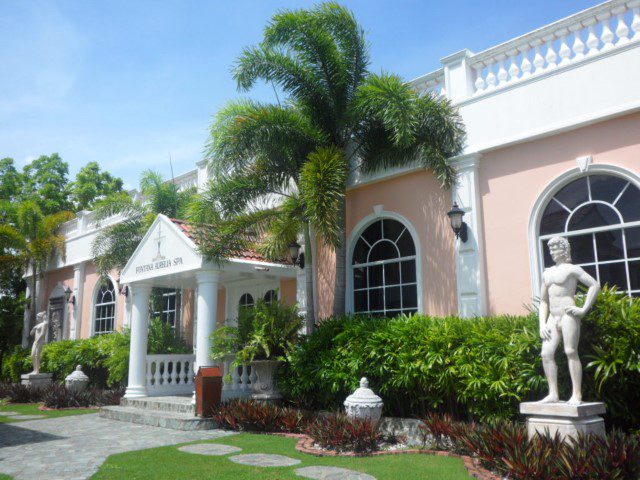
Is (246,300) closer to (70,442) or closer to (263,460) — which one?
(70,442)

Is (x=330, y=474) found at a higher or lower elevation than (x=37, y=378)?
lower

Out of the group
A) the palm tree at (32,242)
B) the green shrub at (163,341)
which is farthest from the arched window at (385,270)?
the palm tree at (32,242)

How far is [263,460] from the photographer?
7016mm

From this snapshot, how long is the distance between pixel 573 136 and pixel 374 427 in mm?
5304

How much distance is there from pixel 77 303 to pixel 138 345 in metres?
8.84

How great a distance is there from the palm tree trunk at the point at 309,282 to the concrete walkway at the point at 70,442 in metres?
2.74

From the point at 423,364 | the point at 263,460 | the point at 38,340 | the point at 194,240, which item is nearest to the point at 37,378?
the point at 38,340

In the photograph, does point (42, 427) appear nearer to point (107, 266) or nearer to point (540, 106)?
point (107, 266)

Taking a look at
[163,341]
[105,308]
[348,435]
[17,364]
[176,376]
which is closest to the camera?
[348,435]

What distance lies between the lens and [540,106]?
936 cm

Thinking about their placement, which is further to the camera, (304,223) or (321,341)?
(304,223)

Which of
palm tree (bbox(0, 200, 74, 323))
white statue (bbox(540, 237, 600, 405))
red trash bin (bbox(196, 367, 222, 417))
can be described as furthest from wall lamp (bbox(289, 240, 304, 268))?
palm tree (bbox(0, 200, 74, 323))

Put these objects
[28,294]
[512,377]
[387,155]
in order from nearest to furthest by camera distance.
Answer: [512,377], [387,155], [28,294]

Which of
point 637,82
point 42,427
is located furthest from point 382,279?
point 42,427
